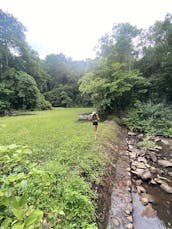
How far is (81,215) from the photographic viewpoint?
2338mm

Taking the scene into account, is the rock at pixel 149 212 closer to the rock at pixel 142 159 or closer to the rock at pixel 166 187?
the rock at pixel 166 187

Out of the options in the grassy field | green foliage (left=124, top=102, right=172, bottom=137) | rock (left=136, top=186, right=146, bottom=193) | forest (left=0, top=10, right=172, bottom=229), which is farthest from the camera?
green foliage (left=124, top=102, right=172, bottom=137)

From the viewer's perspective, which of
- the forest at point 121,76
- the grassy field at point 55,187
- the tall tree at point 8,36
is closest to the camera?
the grassy field at point 55,187

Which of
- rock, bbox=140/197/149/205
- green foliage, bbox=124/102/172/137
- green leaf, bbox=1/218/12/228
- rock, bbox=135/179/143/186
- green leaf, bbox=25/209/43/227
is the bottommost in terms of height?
rock, bbox=140/197/149/205

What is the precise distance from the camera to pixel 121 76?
11812mm

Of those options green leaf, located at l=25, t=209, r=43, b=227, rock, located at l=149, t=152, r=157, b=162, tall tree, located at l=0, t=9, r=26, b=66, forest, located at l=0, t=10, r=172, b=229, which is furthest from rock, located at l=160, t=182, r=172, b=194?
tall tree, located at l=0, t=9, r=26, b=66

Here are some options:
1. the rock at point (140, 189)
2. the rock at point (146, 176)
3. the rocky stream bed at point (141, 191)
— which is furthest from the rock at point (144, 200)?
the rock at point (146, 176)

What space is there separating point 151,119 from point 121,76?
393 centimetres

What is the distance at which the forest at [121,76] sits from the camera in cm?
1159

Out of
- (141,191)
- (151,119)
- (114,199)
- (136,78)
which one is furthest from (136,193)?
(136,78)

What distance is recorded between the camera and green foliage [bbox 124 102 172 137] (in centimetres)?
994

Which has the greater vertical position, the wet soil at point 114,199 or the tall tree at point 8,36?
the tall tree at point 8,36

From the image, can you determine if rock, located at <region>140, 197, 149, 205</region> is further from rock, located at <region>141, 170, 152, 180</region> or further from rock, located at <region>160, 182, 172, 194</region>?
rock, located at <region>141, 170, 152, 180</region>

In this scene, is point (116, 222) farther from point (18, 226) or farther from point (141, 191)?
point (18, 226)
